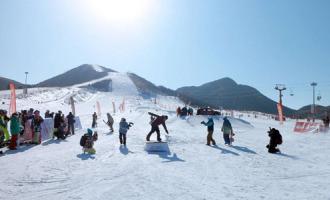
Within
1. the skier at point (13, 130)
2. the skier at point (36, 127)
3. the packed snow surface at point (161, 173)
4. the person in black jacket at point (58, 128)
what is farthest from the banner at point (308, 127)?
the skier at point (13, 130)

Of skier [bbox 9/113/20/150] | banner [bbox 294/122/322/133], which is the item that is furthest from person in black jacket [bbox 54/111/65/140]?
banner [bbox 294/122/322/133]

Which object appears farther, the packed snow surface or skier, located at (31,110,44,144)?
skier, located at (31,110,44,144)

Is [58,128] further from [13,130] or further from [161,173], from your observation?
[161,173]

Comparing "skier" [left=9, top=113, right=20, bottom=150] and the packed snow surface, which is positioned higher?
"skier" [left=9, top=113, right=20, bottom=150]

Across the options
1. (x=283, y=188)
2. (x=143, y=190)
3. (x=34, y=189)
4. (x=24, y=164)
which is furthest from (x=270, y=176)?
(x=24, y=164)

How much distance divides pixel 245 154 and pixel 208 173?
5709mm

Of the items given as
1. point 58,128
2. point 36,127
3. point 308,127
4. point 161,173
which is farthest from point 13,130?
point 308,127

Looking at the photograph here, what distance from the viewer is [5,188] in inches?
410

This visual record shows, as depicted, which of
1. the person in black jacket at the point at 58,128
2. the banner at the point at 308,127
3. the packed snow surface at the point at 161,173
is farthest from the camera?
the banner at the point at 308,127

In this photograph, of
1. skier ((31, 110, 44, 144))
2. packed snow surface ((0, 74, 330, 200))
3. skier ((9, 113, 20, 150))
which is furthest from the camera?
skier ((31, 110, 44, 144))

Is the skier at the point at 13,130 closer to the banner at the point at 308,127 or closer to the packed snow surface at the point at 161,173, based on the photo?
the packed snow surface at the point at 161,173

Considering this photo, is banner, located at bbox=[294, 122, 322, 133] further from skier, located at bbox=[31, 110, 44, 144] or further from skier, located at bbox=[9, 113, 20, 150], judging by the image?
skier, located at bbox=[9, 113, 20, 150]

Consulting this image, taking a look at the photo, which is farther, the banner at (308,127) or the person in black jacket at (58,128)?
the banner at (308,127)

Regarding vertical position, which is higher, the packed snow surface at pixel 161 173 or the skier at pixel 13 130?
the skier at pixel 13 130
